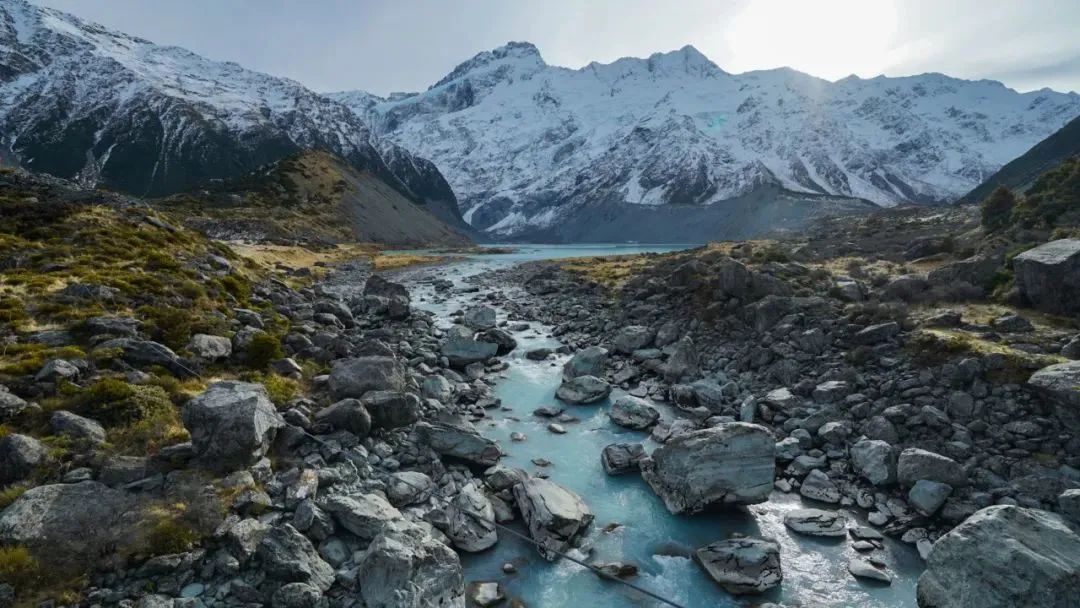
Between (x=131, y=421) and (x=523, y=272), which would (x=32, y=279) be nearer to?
(x=131, y=421)

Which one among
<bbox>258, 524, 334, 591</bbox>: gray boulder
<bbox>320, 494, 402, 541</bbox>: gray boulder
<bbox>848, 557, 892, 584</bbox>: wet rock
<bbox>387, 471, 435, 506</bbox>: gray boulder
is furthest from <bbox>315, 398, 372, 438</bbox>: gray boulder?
<bbox>848, 557, 892, 584</bbox>: wet rock

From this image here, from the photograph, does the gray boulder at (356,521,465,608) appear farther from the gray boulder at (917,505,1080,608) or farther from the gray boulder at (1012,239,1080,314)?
the gray boulder at (1012,239,1080,314)

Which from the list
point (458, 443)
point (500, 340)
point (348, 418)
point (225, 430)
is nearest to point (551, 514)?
point (458, 443)

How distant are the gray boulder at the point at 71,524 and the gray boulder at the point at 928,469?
19971 millimetres

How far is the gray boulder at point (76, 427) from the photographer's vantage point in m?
13.4

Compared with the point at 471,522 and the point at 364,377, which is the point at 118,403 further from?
the point at 471,522

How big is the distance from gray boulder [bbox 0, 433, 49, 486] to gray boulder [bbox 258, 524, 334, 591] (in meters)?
5.86

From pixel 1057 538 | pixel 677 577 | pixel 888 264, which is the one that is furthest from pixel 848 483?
pixel 888 264

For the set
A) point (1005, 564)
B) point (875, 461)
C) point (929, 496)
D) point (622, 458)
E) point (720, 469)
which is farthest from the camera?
point (622, 458)

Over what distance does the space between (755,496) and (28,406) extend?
2053 centimetres

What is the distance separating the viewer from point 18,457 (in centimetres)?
1195

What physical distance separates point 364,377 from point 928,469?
62.4 feet

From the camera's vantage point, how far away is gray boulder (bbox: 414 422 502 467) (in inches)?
699

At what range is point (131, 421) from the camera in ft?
48.3
